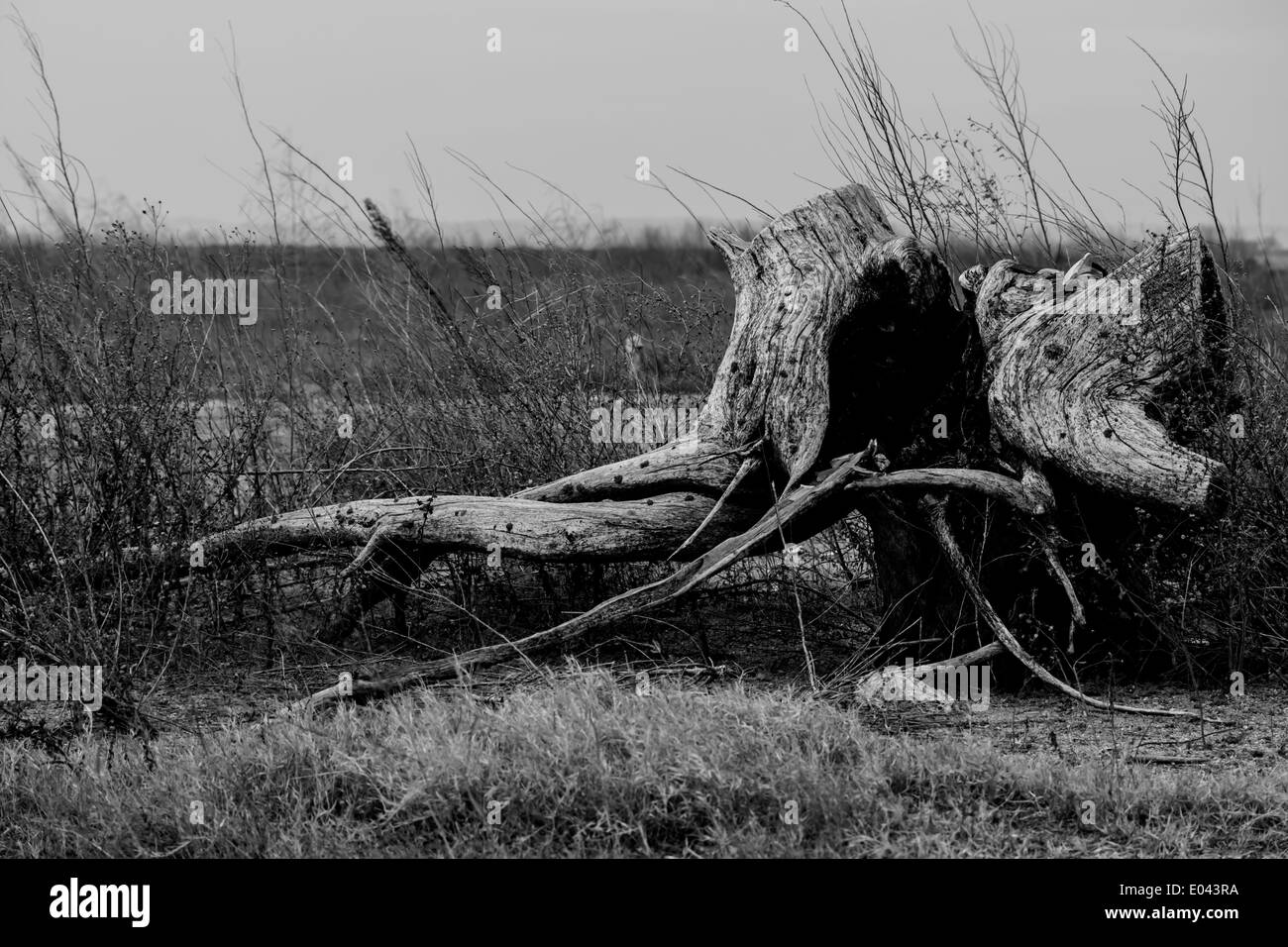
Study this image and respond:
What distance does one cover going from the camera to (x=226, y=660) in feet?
18.5

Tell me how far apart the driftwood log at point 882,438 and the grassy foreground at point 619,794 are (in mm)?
1087

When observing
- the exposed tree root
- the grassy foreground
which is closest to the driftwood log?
the exposed tree root

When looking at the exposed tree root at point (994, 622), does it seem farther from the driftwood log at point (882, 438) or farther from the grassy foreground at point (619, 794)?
the grassy foreground at point (619, 794)

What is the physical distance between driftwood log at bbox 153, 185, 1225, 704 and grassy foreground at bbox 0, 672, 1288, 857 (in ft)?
3.57

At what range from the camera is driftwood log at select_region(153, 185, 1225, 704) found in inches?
201

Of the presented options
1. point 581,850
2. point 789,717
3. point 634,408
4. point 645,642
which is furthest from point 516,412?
point 581,850

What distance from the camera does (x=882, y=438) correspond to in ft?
18.7

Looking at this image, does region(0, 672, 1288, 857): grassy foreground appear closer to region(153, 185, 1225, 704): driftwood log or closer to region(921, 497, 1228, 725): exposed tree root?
region(921, 497, 1228, 725): exposed tree root

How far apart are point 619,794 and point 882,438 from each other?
8.41 feet

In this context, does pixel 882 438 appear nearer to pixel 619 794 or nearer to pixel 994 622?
pixel 994 622

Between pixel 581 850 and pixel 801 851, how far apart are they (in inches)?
23.0

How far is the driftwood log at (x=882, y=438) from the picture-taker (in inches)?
201

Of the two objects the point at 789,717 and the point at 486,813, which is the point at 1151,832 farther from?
the point at 486,813

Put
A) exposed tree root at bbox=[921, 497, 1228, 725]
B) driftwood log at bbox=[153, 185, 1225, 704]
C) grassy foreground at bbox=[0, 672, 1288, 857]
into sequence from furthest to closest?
driftwood log at bbox=[153, 185, 1225, 704] → exposed tree root at bbox=[921, 497, 1228, 725] → grassy foreground at bbox=[0, 672, 1288, 857]
